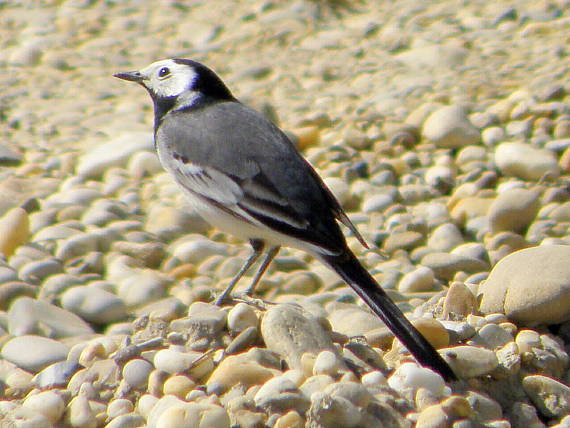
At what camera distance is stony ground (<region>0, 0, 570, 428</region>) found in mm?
4375

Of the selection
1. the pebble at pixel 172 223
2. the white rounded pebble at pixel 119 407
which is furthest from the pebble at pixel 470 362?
the pebble at pixel 172 223

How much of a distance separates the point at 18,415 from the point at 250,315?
1.05m

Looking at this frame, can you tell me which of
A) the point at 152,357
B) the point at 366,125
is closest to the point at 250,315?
the point at 152,357

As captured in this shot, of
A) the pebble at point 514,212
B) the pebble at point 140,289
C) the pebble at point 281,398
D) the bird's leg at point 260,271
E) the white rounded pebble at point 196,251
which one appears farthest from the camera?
the pebble at point 514,212

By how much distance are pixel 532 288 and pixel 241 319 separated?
135 centimetres

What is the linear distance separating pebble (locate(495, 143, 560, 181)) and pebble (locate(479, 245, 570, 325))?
233cm

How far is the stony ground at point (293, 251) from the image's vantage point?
4375 mm

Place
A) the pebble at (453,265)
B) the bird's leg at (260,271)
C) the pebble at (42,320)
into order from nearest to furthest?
the pebble at (42,320)
the bird's leg at (260,271)
the pebble at (453,265)

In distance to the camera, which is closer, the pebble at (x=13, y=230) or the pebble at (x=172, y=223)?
the pebble at (x=13, y=230)

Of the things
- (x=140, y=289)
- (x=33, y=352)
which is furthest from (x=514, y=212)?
(x=33, y=352)

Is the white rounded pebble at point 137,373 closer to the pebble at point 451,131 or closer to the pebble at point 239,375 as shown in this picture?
the pebble at point 239,375

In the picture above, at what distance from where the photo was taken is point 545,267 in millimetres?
5055

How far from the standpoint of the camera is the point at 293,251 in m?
7.04

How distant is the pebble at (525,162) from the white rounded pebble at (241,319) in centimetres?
341
